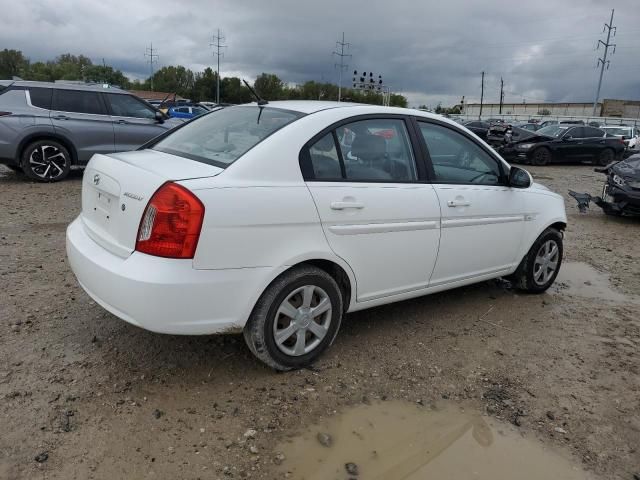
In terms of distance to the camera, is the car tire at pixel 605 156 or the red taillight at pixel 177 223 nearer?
the red taillight at pixel 177 223

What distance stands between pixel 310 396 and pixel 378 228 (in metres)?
1.14

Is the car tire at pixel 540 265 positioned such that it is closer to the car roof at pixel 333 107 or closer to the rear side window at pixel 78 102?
the car roof at pixel 333 107

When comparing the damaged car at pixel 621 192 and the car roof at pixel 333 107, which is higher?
the car roof at pixel 333 107

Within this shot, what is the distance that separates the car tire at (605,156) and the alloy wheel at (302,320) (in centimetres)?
1992

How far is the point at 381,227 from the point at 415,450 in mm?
1387

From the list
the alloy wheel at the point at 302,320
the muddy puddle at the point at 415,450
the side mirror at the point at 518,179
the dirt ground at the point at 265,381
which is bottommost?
the muddy puddle at the point at 415,450

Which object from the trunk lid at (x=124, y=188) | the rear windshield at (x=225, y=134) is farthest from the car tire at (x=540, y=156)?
the trunk lid at (x=124, y=188)

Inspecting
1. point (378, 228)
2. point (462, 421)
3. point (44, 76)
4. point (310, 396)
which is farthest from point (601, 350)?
point (44, 76)

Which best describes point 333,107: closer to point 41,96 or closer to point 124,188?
point 124,188

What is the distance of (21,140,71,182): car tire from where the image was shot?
926 centimetres

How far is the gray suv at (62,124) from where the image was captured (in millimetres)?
9008

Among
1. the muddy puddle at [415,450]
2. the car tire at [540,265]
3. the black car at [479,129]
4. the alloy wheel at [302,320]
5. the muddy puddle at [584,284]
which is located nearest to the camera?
the muddy puddle at [415,450]

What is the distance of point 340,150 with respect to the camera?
11.3ft

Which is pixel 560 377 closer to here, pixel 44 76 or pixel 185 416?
pixel 185 416
